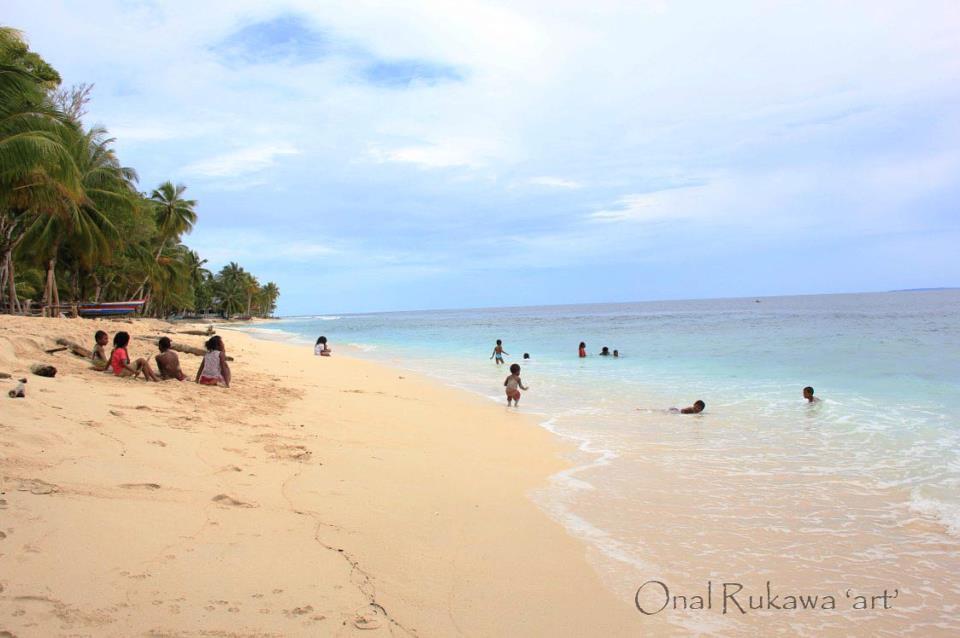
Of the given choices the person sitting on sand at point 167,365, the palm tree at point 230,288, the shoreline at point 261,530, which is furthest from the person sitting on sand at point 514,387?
the palm tree at point 230,288

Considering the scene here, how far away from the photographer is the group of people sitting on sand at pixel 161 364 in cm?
858

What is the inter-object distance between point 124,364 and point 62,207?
14.9 metres

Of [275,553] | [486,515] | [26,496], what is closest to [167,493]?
[26,496]

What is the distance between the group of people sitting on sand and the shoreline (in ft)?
3.98

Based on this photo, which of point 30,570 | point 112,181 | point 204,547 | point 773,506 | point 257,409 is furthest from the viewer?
point 112,181

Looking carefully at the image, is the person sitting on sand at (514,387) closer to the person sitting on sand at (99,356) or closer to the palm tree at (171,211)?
the person sitting on sand at (99,356)

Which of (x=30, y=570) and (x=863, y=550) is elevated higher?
(x=30, y=570)

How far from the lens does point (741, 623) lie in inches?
138

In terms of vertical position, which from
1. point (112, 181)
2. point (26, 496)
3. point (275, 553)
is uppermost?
point (112, 181)

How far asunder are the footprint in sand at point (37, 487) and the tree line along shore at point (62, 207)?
12.6 m

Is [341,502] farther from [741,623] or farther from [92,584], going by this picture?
[741,623]

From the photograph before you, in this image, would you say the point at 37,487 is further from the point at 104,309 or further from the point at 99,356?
the point at 104,309

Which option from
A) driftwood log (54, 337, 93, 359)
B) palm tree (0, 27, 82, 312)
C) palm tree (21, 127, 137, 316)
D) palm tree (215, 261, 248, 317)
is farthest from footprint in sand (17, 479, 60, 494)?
palm tree (215, 261, 248, 317)

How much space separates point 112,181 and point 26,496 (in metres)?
28.6
